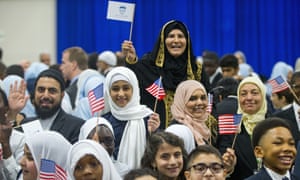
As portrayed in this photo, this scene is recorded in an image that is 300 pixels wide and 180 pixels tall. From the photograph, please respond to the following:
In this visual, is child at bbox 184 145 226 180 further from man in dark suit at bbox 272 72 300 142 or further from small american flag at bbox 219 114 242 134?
man in dark suit at bbox 272 72 300 142

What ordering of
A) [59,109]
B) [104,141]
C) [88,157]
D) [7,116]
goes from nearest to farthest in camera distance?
1. [88,157]
2. [104,141]
3. [7,116]
4. [59,109]

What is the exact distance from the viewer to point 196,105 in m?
6.41

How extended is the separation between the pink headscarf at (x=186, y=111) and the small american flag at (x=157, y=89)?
0.13 m

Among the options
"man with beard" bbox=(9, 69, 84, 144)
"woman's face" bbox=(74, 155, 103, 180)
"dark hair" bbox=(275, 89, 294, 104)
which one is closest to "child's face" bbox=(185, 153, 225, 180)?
"woman's face" bbox=(74, 155, 103, 180)

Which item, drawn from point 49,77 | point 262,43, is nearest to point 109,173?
point 49,77

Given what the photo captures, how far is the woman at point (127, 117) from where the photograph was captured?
612 cm

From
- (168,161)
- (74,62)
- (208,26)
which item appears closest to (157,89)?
(168,161)

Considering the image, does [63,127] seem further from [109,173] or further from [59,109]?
[109,173]

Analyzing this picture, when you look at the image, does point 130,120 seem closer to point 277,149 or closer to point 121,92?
point 121,92

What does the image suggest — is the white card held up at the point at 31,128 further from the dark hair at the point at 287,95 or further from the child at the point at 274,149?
the dark hair at the point at 287,95

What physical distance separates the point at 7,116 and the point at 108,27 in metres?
12.5

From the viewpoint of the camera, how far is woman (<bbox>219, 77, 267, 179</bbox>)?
255 inches

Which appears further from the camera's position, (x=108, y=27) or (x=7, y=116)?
(x=108, y=27)

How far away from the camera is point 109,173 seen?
502cm
